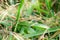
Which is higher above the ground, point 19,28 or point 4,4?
point 4,4

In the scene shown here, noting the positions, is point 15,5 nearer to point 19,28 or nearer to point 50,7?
point 19,28

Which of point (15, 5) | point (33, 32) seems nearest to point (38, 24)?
point (33, 32)

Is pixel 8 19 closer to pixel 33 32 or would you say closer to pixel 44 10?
pixel 33 32

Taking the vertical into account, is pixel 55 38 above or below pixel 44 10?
below

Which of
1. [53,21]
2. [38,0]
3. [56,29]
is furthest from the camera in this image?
[38,0]

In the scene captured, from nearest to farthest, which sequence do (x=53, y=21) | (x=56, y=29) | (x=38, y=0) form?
(x=56, y=29) → (x=53, y=21) → (x=38, y=0)

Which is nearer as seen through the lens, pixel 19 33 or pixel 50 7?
pixel 19 33

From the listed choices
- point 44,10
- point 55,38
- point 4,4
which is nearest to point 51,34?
point 55,38

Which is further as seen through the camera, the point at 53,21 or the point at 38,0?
the point at 38,0
